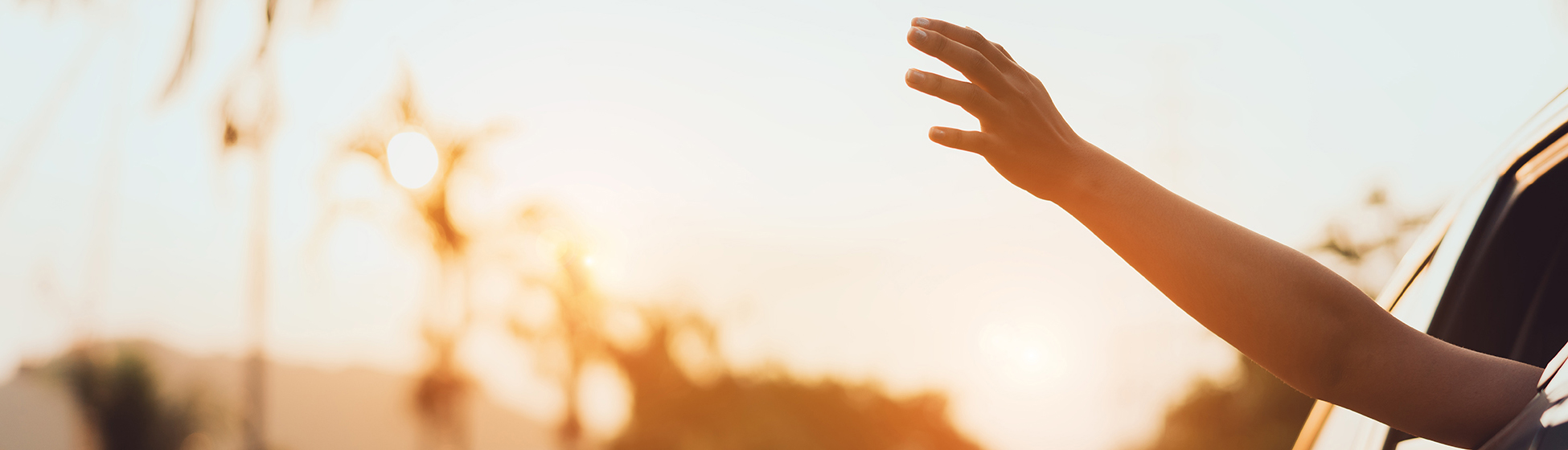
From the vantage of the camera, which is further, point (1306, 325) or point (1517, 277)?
point (1517, 277)

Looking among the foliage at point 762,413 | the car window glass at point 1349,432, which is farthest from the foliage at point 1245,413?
the car window glass at point 1349,432

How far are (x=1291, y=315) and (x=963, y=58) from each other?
1.45 ft

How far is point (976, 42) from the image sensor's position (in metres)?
0.95

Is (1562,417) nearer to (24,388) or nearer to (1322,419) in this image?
(1322,419)

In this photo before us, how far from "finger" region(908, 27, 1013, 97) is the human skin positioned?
10 centimetres

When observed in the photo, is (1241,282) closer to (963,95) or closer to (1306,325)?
(1306,325)

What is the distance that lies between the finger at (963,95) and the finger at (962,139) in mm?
27

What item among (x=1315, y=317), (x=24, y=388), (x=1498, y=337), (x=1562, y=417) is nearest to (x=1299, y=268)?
(x=1315, y=317)

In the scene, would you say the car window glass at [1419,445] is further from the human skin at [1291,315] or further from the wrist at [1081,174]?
the wrist at [1081,174]

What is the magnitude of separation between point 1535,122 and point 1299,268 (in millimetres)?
891

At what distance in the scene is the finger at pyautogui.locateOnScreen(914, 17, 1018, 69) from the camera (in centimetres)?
95

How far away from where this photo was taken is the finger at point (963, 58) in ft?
3.02

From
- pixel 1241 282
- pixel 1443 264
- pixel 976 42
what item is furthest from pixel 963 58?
pixel 1443 264

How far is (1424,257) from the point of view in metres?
1.63
